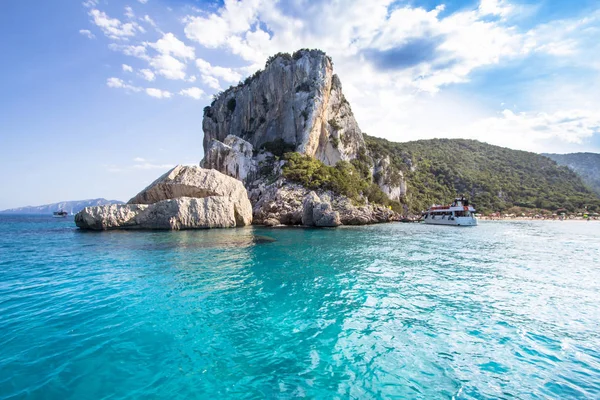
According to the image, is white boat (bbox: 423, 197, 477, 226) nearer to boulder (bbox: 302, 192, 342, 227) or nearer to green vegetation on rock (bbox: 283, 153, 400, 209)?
green vegetation on rock (bbox: 283, 153, 400, 209)

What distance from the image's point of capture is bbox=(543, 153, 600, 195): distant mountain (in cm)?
13274

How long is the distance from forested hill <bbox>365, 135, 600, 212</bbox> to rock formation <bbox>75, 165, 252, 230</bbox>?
51.6m

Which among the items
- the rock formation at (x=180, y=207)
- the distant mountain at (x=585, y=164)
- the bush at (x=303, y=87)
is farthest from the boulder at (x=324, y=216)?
the distant mountain at (x=585, y=164)

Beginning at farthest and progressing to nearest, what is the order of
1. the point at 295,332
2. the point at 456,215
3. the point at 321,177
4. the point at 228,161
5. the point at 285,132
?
the point at 285,132 < the point at 228,161 < the point at 456,215 < the point at 321,177 < the point at 295,332

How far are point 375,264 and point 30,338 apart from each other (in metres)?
12.9

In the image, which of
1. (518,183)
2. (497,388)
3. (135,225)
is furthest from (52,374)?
(518,183)

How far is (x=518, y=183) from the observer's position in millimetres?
97938

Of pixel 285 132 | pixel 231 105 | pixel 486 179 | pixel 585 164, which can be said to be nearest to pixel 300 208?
pixel 285 132

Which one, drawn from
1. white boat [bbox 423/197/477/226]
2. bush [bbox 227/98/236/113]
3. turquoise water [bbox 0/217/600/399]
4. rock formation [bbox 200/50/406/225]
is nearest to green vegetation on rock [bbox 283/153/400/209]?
rock formation [bbox 200/50/406/225]

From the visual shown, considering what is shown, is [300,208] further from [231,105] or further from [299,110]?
[231,105]

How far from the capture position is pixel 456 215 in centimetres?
4756

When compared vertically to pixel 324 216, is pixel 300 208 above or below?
above

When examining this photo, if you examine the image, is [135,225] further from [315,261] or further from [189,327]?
[189,327]

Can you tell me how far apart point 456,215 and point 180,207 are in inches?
1683
